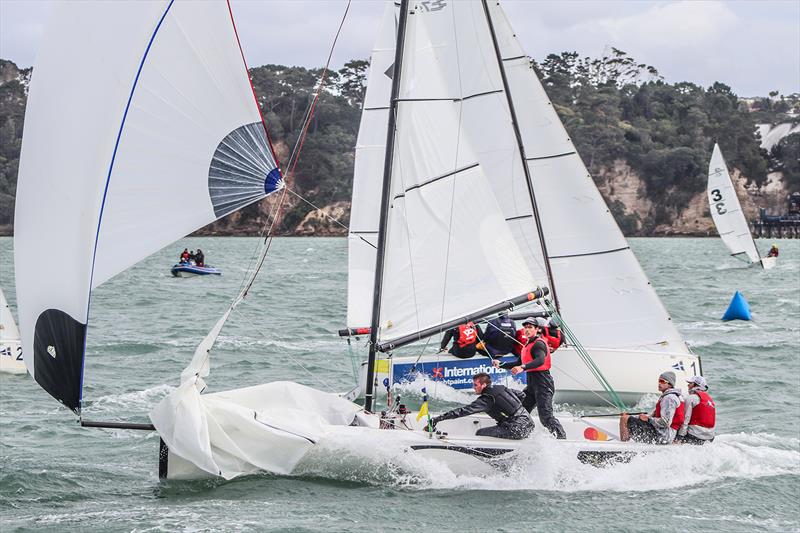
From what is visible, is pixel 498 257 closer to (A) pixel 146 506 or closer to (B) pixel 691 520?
(B) pixel 691 520

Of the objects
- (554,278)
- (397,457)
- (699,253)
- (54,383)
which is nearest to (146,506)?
(54,383)

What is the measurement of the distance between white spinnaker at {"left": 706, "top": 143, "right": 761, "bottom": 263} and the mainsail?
32033 mm

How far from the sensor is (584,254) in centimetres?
1659

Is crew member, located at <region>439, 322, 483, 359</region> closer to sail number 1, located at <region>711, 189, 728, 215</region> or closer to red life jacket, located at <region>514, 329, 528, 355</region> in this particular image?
red life jacket, located at <region>514, 329, 528, 355</region>

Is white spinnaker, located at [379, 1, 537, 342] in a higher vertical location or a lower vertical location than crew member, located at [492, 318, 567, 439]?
higher

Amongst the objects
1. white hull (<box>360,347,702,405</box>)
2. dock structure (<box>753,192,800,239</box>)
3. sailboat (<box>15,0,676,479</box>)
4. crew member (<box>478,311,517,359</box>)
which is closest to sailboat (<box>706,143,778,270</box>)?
white hull (<box>360,347,702,405</box>)

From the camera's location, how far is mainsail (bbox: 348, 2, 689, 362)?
16188 millimetres

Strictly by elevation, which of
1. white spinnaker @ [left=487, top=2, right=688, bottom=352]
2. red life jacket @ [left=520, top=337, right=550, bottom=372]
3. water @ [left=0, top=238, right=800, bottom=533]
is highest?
white spinnaker @ [left=487, top=2, right=688, bottom=352]

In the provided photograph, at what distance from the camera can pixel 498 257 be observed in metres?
12.0

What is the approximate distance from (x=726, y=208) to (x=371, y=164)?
1384 inches

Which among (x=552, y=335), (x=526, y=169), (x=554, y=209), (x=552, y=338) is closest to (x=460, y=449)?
(x=552, y=338)

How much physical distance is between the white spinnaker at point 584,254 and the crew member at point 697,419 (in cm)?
466

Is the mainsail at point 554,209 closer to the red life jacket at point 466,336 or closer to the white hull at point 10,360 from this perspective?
the red life jacket at point 466,336

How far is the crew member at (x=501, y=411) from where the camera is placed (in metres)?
11.2
